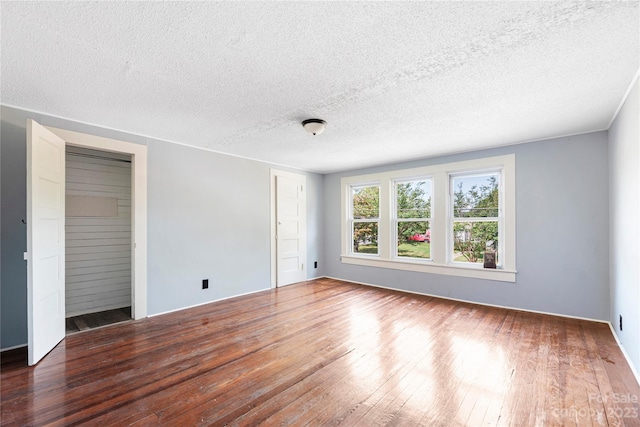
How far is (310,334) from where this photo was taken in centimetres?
321

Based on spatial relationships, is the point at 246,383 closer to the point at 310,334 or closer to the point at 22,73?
the point at 310,334

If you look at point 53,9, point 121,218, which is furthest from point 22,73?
point 121,218

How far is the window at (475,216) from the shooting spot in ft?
14.2

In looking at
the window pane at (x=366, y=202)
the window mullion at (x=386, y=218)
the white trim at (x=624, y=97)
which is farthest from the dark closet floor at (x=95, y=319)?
the white trim at (x=624, y=97)

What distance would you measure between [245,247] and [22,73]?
338 centimetres

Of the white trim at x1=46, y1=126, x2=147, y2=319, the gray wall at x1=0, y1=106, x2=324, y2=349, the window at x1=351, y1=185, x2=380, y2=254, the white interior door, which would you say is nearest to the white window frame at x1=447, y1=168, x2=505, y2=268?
the window at x1=351, y1=185, x2=380, y2=254

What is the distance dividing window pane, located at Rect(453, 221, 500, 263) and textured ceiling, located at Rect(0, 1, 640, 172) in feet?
5.06

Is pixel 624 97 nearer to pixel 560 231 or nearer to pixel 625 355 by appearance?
pixel 560 231

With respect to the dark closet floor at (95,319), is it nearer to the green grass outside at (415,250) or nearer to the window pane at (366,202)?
the window pane at (366,202)

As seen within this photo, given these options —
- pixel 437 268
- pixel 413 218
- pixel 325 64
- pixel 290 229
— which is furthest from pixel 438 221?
pixel 325 64

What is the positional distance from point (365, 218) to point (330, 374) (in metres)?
3.86

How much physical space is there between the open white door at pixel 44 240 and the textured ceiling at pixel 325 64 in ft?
1.55

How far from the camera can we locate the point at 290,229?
227 inches

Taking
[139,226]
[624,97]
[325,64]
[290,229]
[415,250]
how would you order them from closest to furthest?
[325,64] < [624,97] < [139,226] < [415,250] < [290,229]
